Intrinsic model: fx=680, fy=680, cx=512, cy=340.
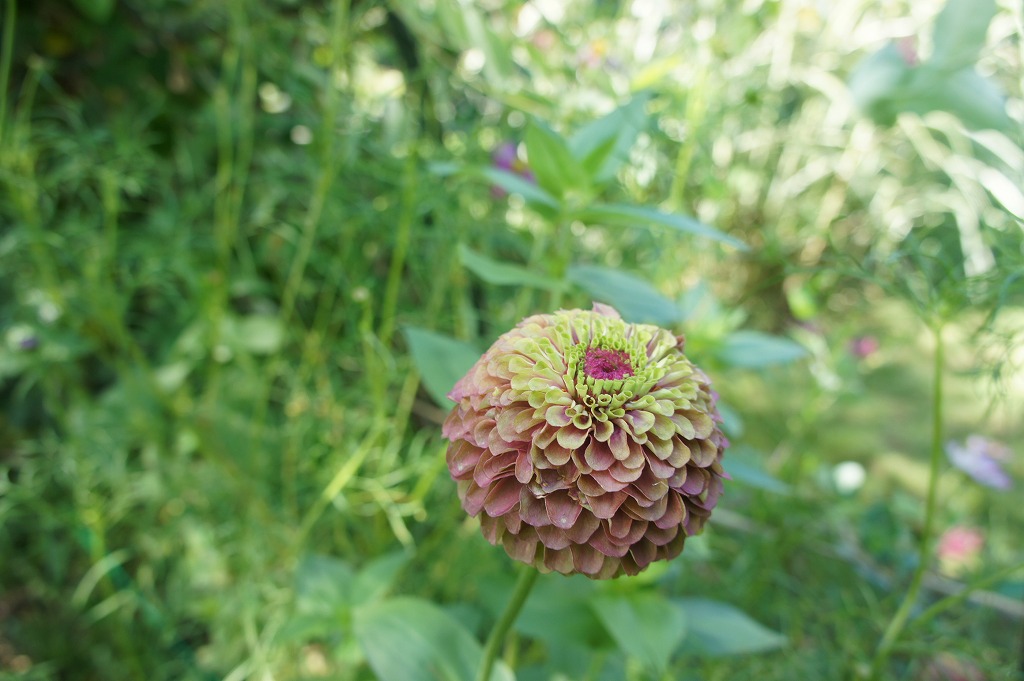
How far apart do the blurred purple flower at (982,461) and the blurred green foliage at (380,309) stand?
0.25ft

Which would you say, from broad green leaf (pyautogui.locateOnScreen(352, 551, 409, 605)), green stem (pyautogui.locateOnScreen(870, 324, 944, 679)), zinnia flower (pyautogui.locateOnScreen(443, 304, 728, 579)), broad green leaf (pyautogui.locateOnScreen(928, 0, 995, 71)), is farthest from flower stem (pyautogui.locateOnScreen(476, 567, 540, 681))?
broad green leaf (pyautogui.locateOnScreen(928, 0, 995, 71))

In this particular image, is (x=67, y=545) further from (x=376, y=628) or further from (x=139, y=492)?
(x=376, y=628)

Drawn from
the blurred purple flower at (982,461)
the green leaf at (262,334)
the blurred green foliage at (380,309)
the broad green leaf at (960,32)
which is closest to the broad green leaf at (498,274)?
the blurred green foliage at (380,309)

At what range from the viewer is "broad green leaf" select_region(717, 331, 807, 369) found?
50cm

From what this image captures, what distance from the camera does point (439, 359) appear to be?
39cm

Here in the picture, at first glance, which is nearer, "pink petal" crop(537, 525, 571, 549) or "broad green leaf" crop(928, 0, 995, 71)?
"pink petal" crop(537, 525, 571, 549)

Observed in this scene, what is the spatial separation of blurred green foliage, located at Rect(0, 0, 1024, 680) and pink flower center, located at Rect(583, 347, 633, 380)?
117mm

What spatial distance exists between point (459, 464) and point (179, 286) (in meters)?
0.65

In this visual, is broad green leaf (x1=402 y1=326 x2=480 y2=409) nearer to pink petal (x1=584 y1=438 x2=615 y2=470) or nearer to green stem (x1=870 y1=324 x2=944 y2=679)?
pink petal (x1=584 y1=438 x2=615 y2=470)

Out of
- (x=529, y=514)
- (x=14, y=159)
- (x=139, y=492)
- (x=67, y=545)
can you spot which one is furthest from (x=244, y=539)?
(x=529, y=514)

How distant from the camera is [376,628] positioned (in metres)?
0.39

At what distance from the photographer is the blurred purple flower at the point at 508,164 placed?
0.61m

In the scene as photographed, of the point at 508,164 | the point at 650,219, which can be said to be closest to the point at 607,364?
the point at 650,219

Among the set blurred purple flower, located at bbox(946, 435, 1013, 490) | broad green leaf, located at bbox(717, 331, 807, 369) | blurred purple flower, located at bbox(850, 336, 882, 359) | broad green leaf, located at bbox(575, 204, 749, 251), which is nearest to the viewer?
broad green leaf, located at bbox(575, 204, 749, 251)
